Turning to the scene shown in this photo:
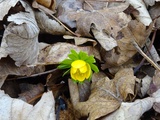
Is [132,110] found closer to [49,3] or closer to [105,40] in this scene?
[105,40]

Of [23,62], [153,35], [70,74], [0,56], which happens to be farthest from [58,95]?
[153,35]

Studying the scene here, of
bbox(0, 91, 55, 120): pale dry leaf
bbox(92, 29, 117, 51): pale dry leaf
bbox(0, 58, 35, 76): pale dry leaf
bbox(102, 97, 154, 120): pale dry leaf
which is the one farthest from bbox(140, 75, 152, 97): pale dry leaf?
bbox(0, 58, 35, 76): pale dry leaf

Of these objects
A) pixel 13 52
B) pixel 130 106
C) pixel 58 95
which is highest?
pixel 13 52

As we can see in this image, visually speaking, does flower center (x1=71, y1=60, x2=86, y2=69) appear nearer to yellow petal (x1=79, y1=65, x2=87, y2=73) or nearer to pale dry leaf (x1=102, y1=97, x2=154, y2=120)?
yellow petal (x1=79, y1=65, x2=87, y2=73)

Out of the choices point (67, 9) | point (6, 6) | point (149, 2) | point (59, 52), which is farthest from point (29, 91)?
point (149, 2)

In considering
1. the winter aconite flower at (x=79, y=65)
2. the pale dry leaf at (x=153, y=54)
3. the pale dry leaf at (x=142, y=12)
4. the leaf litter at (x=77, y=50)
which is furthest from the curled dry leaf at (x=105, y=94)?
the pale dry leaf at (x=142, y=12)

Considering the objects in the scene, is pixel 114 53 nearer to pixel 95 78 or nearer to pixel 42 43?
pixel 95 78

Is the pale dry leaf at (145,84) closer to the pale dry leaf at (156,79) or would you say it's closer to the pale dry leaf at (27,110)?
the pale dry leaf at (156,79)
